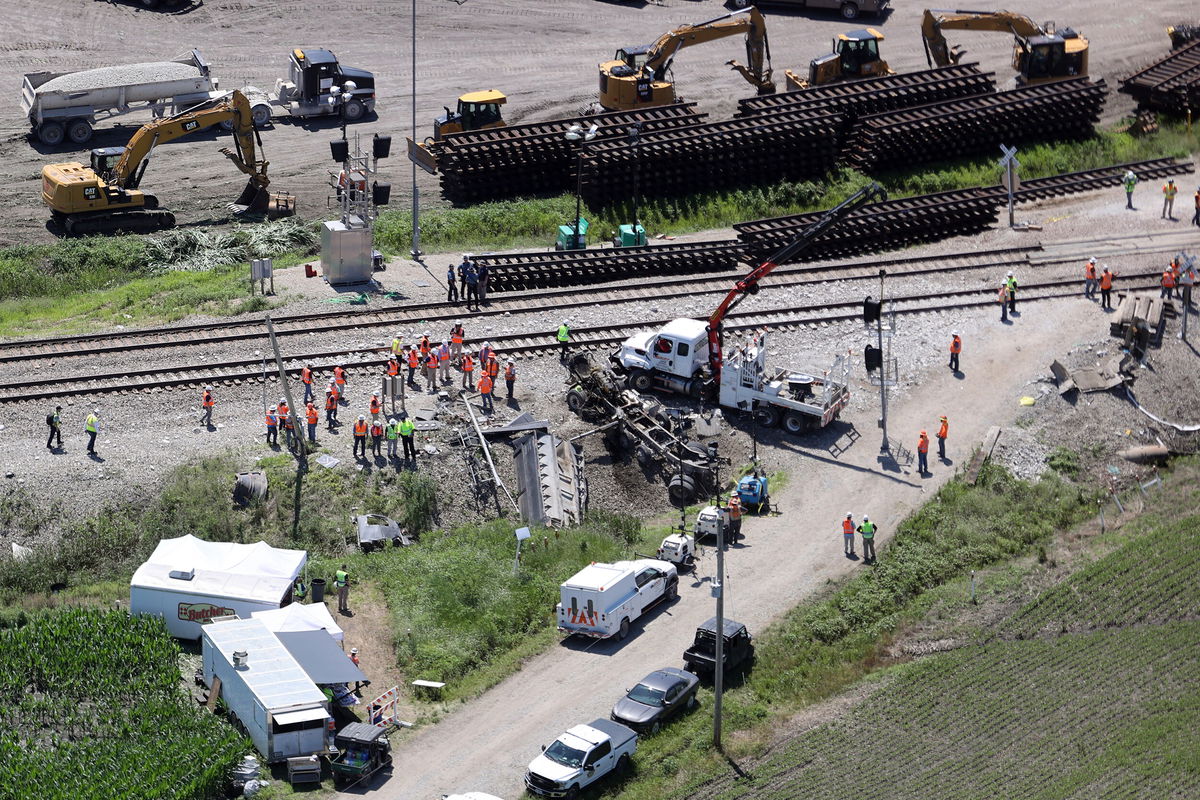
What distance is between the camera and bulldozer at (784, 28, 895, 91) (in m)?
73.1

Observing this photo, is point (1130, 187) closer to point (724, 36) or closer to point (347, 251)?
point (724, 36)

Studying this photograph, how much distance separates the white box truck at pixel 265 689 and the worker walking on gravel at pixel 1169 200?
134 feet

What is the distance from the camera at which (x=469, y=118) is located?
225 ft

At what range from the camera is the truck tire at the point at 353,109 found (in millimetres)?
72438

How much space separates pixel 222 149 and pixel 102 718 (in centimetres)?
3518

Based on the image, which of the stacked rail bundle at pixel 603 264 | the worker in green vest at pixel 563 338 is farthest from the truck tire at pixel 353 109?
the worker in green vest at pixel 563 338

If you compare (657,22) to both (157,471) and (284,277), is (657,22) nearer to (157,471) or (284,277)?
(284,277)

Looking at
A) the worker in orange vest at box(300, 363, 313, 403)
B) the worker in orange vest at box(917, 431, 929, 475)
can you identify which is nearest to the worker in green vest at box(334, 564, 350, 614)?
the worker in orange vest at box(300, 363, 313, 403)

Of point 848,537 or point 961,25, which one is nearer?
point 848,537

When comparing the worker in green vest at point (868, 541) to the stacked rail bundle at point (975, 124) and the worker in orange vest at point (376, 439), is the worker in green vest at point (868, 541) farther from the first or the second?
the stacked rail bundle at point (975, 124)

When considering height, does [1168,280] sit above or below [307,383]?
above

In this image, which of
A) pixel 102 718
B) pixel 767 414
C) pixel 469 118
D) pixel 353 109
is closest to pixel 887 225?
pixel 767 414

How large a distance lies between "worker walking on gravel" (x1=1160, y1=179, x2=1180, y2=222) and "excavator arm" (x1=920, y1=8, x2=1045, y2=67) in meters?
12.3

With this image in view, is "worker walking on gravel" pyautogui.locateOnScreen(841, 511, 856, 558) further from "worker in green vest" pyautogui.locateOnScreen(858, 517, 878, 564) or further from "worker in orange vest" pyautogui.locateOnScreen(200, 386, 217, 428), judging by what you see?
"worker in orange vest" pyautogui.locateOnScreen(200, 386, 217, 428)
